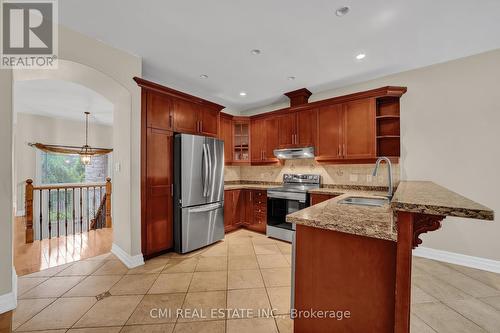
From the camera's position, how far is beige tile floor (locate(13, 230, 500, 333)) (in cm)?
163

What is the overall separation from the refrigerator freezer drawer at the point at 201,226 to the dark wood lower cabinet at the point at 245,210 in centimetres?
44

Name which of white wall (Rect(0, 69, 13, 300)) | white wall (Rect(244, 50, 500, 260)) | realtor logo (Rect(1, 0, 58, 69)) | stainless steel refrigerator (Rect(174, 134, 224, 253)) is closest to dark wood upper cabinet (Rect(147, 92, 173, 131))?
stainless steel refrigerator (Rect(174, 134, 224, 253))

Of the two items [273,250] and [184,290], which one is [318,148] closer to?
[273,250]

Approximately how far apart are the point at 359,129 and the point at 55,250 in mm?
4998

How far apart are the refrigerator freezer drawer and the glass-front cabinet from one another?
55.3 inches

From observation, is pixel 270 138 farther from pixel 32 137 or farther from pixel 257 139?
pixel 32 137

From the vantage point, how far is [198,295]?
6.57 ft

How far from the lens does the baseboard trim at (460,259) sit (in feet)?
8.05

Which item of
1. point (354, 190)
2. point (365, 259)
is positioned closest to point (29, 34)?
point (365, 259)

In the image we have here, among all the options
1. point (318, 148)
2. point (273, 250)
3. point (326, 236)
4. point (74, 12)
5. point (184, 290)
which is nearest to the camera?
point (326, 236)

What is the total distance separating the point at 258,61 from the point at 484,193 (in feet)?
11.1

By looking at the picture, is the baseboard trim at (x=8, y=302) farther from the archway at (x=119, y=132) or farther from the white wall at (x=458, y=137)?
the white wall at (x=458, y=137)

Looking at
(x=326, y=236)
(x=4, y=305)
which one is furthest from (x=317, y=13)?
(x=4, y=305)

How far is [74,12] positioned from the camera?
1911 millimetres
